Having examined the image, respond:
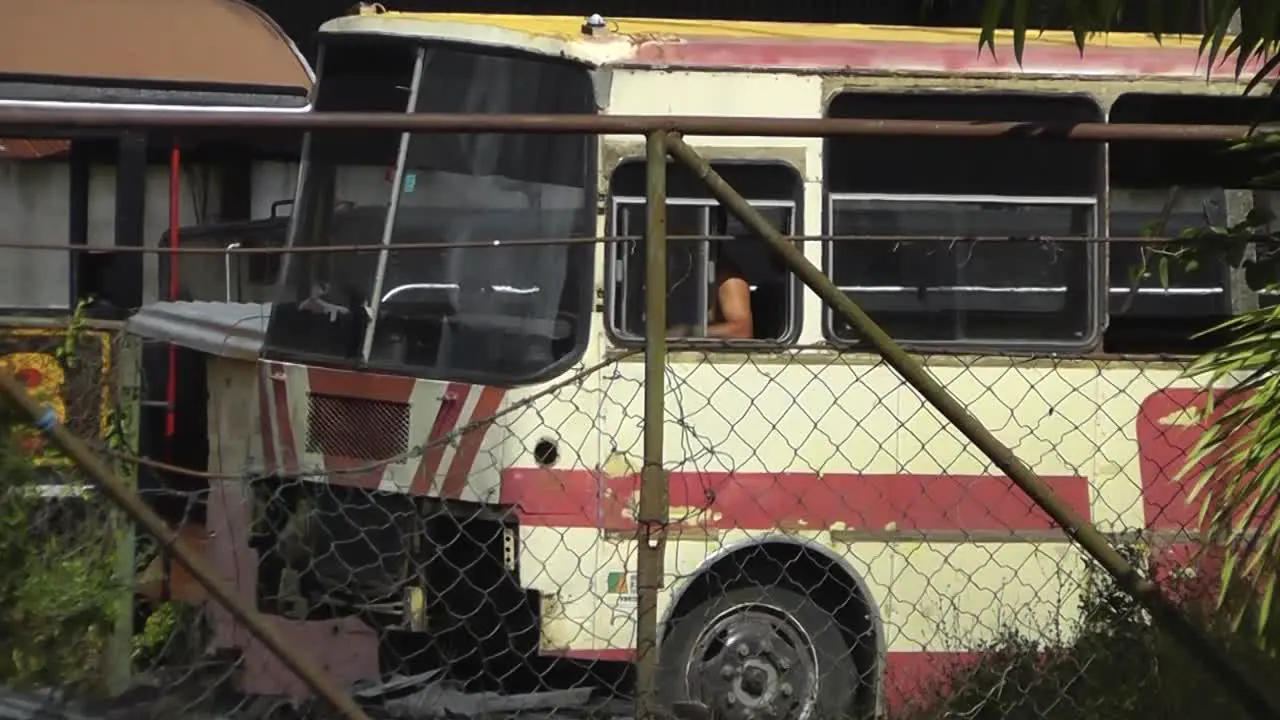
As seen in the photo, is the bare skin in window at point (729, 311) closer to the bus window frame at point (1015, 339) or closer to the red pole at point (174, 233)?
the bus window frame at point (1015, 339)

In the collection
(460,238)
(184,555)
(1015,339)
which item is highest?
(460,238)

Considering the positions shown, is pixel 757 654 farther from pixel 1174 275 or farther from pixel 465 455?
pixel 1174 275

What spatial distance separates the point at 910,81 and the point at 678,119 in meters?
2.89

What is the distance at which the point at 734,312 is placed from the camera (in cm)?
634

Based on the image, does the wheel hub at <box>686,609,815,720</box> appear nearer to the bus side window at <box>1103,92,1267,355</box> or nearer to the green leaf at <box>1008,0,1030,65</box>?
the bus side window at <box>1103,92,1267,355</box>

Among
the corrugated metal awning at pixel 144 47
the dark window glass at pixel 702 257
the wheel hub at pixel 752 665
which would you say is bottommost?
the wheel hub at pixel 752 665

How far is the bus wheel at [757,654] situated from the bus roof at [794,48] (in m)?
2.01

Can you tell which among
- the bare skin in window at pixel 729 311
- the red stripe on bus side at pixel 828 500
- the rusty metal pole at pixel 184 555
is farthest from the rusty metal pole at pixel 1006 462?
the bare skin in window at pixel 729 311

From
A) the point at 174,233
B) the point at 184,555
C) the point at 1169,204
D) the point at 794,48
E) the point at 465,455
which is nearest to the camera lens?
the point at 184,555

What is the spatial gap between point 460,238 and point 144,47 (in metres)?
4.61

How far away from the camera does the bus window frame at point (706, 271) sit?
20.4ft

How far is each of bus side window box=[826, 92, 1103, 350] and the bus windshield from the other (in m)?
1.05

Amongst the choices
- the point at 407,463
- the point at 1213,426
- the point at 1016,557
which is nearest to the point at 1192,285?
the point at 1016,557

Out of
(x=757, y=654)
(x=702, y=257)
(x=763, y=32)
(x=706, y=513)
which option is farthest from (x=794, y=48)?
(x=757, y=654)
